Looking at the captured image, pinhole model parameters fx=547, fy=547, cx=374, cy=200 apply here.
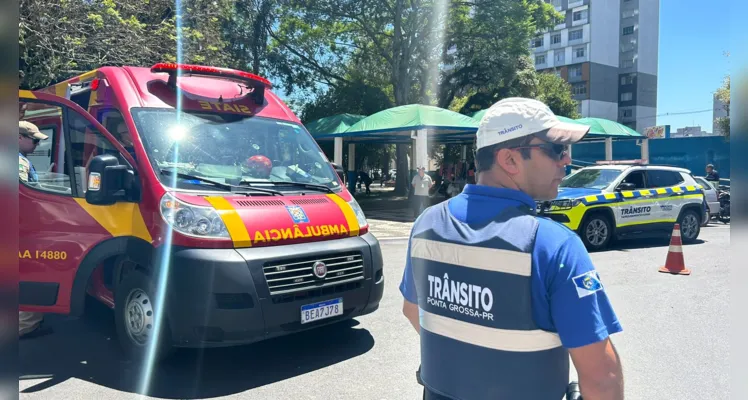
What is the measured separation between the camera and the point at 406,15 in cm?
2412

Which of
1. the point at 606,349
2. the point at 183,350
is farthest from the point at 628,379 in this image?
the point at 183,350

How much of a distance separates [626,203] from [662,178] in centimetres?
135

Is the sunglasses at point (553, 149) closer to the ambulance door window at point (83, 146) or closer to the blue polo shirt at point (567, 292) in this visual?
the blue polo shirt at point (567, 292)

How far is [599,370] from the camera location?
150 centimetres

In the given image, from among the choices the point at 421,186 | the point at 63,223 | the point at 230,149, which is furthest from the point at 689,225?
the point at 63,223

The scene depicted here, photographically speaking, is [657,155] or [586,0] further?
[586,0]

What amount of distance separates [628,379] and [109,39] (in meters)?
11.4

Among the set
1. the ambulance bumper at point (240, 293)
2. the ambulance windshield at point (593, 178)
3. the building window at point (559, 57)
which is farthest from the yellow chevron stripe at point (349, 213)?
the building window at point (559, 57)

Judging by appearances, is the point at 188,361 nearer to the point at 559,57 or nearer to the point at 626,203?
the point at 626,203

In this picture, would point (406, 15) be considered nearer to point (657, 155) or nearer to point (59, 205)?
point (657, 155)

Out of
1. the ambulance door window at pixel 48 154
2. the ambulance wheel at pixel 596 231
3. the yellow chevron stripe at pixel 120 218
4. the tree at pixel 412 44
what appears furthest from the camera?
the tree at pixel 412 44

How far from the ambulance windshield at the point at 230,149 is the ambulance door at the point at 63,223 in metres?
0.36

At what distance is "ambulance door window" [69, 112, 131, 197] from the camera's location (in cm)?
446

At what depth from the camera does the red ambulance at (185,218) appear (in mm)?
3904
